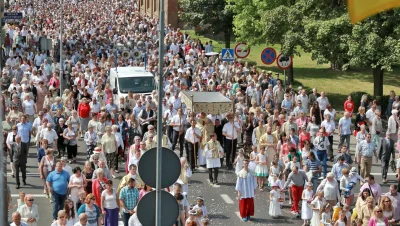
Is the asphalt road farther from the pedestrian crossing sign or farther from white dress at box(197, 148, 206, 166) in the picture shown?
the pedestrian crossing sign

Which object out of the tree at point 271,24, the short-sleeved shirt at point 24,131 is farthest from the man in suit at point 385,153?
the tree at point 271,24

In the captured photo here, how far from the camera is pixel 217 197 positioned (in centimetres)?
2055

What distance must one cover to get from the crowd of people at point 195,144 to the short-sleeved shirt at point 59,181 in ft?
0.06

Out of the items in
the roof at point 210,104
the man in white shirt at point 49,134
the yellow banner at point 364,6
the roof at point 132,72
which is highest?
the yellow banner at point 364,6

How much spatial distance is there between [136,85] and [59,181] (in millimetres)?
11824

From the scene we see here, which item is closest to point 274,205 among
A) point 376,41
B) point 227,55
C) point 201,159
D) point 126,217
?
point 126,217

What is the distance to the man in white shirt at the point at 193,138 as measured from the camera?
2300 centimetres

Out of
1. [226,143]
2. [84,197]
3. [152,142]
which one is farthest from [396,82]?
[84,197]

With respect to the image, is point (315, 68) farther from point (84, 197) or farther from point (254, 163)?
point (84, 197)

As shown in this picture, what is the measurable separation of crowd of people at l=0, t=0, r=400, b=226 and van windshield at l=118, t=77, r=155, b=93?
229 mm

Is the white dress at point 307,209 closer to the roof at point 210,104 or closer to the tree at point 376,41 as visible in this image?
the roof at point 210,104

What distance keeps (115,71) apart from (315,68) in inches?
798

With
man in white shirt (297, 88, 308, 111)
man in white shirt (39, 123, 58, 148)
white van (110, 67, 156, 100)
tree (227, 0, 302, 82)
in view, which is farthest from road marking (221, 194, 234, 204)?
tree (227, 0, 302, 82)

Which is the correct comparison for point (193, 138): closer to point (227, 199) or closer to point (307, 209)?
point (227, 199)
